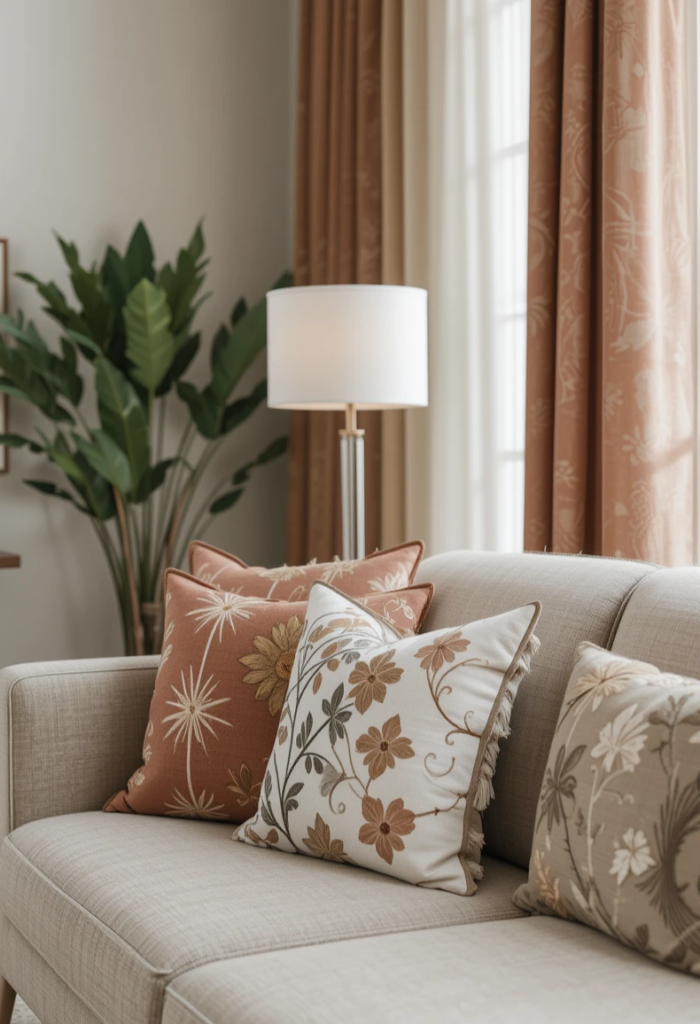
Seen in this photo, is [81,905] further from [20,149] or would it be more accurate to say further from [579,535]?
[20,149]

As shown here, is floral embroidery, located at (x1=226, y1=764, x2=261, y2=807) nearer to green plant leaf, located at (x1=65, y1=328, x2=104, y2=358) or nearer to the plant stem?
the plant stem

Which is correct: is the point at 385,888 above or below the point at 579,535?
below

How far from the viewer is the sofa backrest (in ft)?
5.32

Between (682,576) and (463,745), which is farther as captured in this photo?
(682,576)

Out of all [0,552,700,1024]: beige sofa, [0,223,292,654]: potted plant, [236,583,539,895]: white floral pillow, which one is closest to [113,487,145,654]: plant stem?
[0,223,292,654]: potted plant

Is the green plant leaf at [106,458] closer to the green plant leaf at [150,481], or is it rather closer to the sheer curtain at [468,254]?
the green plant leaf at [150,481]

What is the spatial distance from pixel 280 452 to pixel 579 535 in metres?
1.40

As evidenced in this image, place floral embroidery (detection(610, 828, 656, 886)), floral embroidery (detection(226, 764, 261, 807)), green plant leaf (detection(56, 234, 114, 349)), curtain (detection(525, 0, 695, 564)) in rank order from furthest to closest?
green plant leaf (detection(56, 234, 114, 349)), curtain (detection(525, 0, 695, 564)), floral embroidery (detection(226, 764, 261, 807)), floral embroidery (detection(610, 828, 656, 886))

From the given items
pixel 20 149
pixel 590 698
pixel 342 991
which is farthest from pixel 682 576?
pixel 20 149

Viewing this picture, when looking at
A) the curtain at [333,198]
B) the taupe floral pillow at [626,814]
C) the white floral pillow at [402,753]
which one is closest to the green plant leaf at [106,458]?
the curtain at [333,198]

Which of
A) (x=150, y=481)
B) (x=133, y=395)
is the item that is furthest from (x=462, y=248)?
(x=150, y=481)

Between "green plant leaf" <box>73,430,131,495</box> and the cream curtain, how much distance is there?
73 centimetres

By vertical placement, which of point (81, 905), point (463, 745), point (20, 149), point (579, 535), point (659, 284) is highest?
point (20, 149)

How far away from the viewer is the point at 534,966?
1.22 meters
